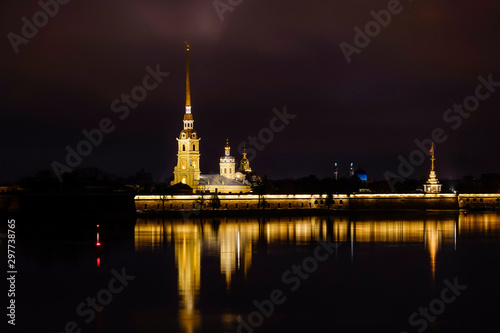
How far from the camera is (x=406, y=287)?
26344mm

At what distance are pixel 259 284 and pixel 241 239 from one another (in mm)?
16906

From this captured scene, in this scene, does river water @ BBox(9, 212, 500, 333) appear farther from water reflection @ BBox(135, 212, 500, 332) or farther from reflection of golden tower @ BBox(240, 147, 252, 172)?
reflection of golden tower @ BBox(240, 147, 252, 172)

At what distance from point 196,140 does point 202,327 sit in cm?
7103

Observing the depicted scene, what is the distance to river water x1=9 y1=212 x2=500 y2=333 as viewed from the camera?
2138 centimetres

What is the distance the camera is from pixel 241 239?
43.8 m

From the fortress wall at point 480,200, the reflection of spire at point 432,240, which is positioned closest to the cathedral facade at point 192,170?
the fortress wall at point 480,200

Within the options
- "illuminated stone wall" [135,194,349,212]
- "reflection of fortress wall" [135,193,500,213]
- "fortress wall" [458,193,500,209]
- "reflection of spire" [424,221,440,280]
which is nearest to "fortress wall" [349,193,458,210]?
"reflection of fortress wall" [135,193,500,213]

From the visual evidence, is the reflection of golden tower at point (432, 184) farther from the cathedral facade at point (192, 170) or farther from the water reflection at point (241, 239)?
the water reflection at point (241, 239)

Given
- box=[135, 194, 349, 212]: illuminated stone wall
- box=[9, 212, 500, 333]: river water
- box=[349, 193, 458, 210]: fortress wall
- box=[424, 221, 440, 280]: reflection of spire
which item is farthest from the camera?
box=[349, 193, 458, 210]: fortress wall

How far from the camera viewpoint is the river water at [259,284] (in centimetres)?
2138

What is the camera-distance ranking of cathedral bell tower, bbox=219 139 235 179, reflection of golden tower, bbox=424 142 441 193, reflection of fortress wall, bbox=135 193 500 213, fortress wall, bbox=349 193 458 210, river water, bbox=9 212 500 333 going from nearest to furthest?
river water, bbox=9 212 500 333, reflection of fortress wall, bbox=135 193 500 213, fortress wall, bbox=349 193 458 210, reflection of golden tower, bbox=424 142 441 193, cathedral bell tower, bbox=219 139 235 179

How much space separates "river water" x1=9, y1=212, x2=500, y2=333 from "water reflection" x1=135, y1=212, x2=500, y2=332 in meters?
0.10

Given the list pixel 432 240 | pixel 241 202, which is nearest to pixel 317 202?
pixel 241 202

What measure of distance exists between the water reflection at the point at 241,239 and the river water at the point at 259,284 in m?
0.10
